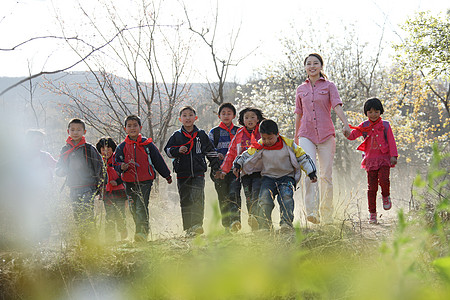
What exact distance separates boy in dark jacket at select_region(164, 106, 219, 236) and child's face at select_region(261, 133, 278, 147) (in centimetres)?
94

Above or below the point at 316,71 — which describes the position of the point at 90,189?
below

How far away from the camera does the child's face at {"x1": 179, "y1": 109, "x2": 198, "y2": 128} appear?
5.44m

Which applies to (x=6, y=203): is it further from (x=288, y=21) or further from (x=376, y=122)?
(x=288, y=21)

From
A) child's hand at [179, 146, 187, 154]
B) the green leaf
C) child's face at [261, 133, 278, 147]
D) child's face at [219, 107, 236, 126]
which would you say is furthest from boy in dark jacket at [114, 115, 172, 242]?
the green leaf

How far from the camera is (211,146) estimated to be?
5.48 m

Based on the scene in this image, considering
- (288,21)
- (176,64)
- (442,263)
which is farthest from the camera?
(288,21)

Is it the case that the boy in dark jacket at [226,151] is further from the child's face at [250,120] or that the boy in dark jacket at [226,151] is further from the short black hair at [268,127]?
the short black hair at [268,127]

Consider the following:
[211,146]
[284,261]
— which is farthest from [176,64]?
[284,261]

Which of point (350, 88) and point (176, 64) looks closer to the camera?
point (176, 64)

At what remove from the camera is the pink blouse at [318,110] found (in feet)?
16.8

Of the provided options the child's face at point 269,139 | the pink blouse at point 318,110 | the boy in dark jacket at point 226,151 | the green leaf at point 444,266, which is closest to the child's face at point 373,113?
the pink blouse at point 318,110

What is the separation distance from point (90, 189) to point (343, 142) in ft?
46.9

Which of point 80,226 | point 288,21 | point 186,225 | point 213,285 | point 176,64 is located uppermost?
point 288,21

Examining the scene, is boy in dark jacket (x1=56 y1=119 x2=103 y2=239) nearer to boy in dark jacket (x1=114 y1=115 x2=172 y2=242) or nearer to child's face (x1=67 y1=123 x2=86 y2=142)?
child's face (x1=67 y1=123 x2=86 y2=142)
